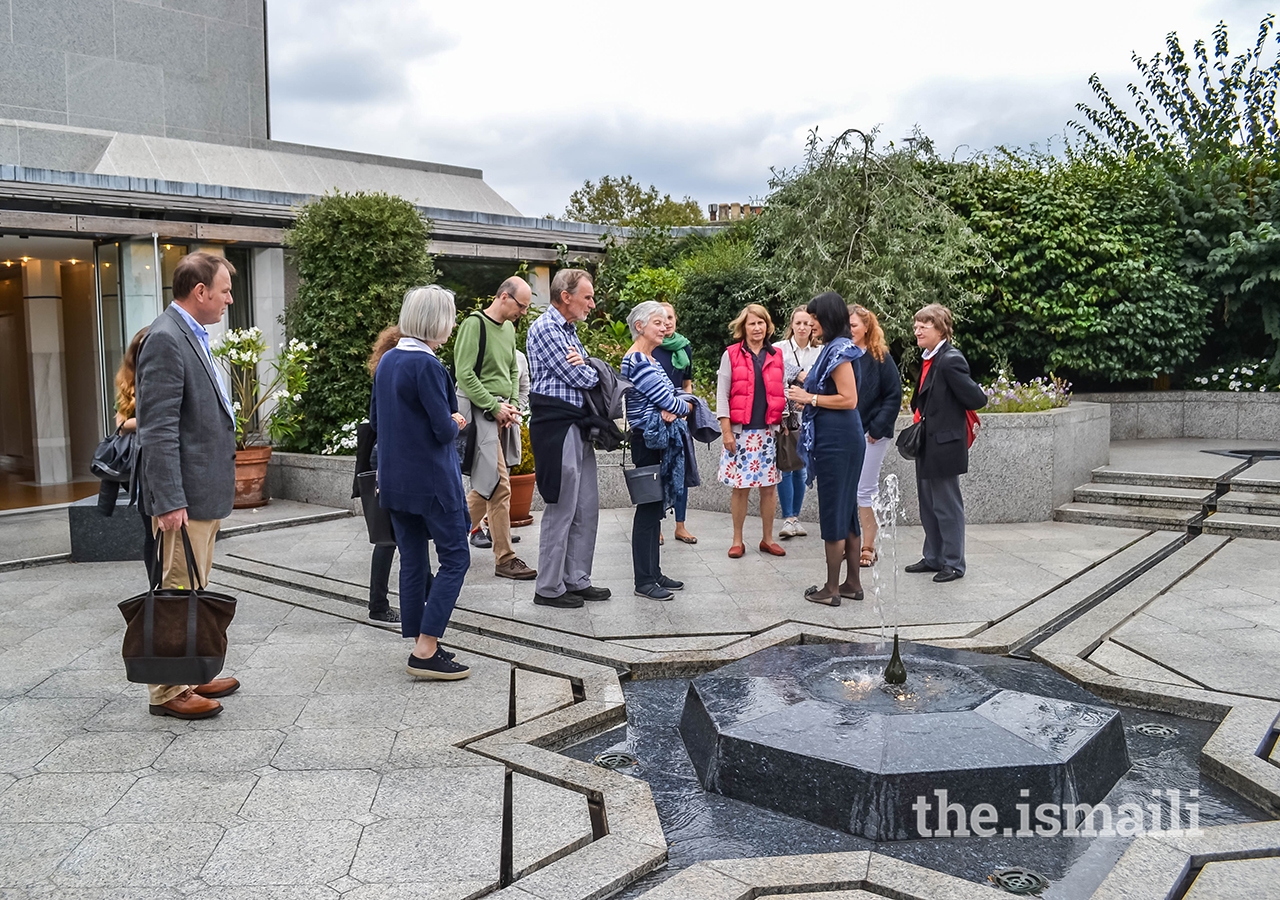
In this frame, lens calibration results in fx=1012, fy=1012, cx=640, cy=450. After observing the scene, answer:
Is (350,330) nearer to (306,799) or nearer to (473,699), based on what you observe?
(473,699)

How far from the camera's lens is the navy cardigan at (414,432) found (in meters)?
4.82

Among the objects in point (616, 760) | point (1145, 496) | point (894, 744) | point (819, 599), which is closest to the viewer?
Answer: point (894, 744)

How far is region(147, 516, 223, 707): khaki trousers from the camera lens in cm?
456

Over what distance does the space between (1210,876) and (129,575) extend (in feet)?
23.4

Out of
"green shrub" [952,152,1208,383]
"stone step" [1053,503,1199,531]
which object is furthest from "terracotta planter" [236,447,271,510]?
"green shrub" [952,152,1208,383]

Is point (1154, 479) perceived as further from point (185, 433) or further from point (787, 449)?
point (185, 433)

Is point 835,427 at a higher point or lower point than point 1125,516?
higher

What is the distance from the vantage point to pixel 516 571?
24.1ft

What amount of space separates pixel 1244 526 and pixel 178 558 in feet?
27.6

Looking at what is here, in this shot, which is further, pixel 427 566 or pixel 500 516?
pixel 500 516

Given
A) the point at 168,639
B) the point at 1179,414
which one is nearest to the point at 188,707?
the point at 168,639

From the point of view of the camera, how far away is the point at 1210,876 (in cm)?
313

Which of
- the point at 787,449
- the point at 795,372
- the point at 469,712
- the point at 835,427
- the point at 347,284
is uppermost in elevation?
the point at 347,284

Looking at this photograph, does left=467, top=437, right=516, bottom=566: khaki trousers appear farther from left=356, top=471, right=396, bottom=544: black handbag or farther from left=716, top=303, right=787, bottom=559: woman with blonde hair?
left=716, top=303, right=787, bottom=559: woman with blonde hair
